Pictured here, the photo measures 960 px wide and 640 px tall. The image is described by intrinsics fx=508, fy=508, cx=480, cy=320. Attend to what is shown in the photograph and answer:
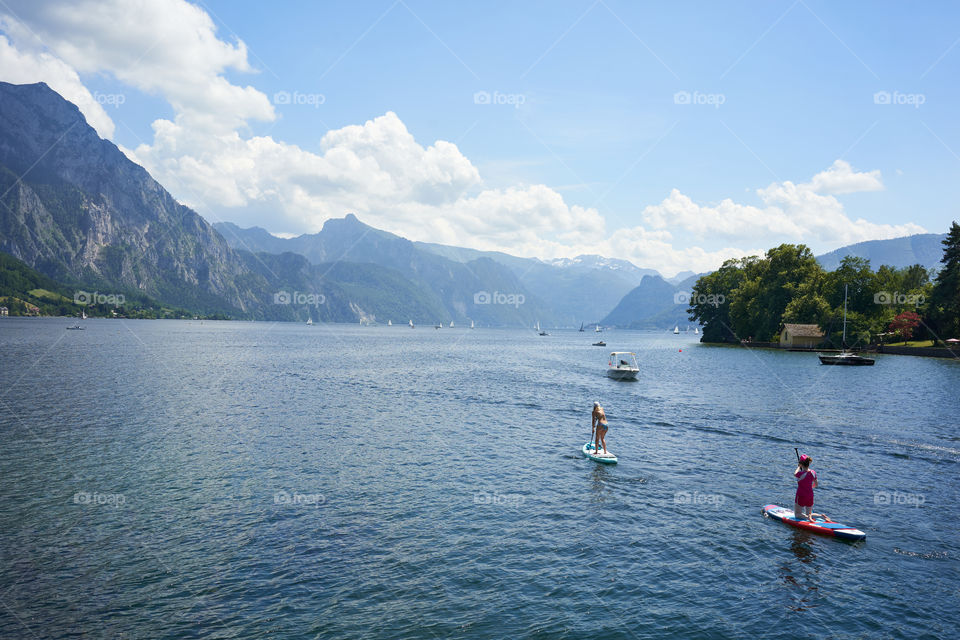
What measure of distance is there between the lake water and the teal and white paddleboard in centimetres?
92

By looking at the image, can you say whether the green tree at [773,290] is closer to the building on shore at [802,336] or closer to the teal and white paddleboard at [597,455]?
the building on shore at [802,336]

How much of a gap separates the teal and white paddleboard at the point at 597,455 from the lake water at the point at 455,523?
92 cm

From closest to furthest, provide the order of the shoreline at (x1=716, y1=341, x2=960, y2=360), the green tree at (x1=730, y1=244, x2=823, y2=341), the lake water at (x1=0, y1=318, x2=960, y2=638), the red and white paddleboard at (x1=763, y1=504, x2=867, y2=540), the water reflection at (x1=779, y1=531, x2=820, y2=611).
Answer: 1. the lake water at (x1=0, y1=318, x2=960, y2=638)
2. the water reflection at (x1=779, y1=531, x2=820, y2=611)
3. the red and white paddleboard at (x1=763, y1=504, x2=867, y2=540)
4. the shoreline at (x1=716, y1=341, x2=960, y2=360)
5. the green tree at (x1=730, y1=244, x2=823, y2=341)

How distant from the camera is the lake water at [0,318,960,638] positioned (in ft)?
50.4

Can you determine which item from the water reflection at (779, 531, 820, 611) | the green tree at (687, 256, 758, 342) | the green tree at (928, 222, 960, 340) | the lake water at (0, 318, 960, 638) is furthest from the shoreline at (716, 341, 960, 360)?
the water reflection at (779, 531, 820, 611)

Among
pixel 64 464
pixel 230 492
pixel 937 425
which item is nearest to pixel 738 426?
pixel 937 425

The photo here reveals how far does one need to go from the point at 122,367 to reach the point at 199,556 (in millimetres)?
72179

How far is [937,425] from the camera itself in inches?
1818

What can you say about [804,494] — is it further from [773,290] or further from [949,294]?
[773,290]

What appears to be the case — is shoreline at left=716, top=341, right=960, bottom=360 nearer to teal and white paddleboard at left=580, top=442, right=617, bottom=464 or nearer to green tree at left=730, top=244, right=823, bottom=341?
green tree at left=730, top=244, right=823, bottom=341

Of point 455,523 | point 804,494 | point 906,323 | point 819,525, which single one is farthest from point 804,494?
point 906,323

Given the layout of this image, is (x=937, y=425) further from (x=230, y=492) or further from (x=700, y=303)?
(x=700, y=303)

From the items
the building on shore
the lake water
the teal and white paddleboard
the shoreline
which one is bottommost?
the lake water

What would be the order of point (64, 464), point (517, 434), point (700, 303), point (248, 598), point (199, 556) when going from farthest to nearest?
point (700, 303) → point (517, 434) → point (64, 464) → point (199, 556) → point (248, 598)
